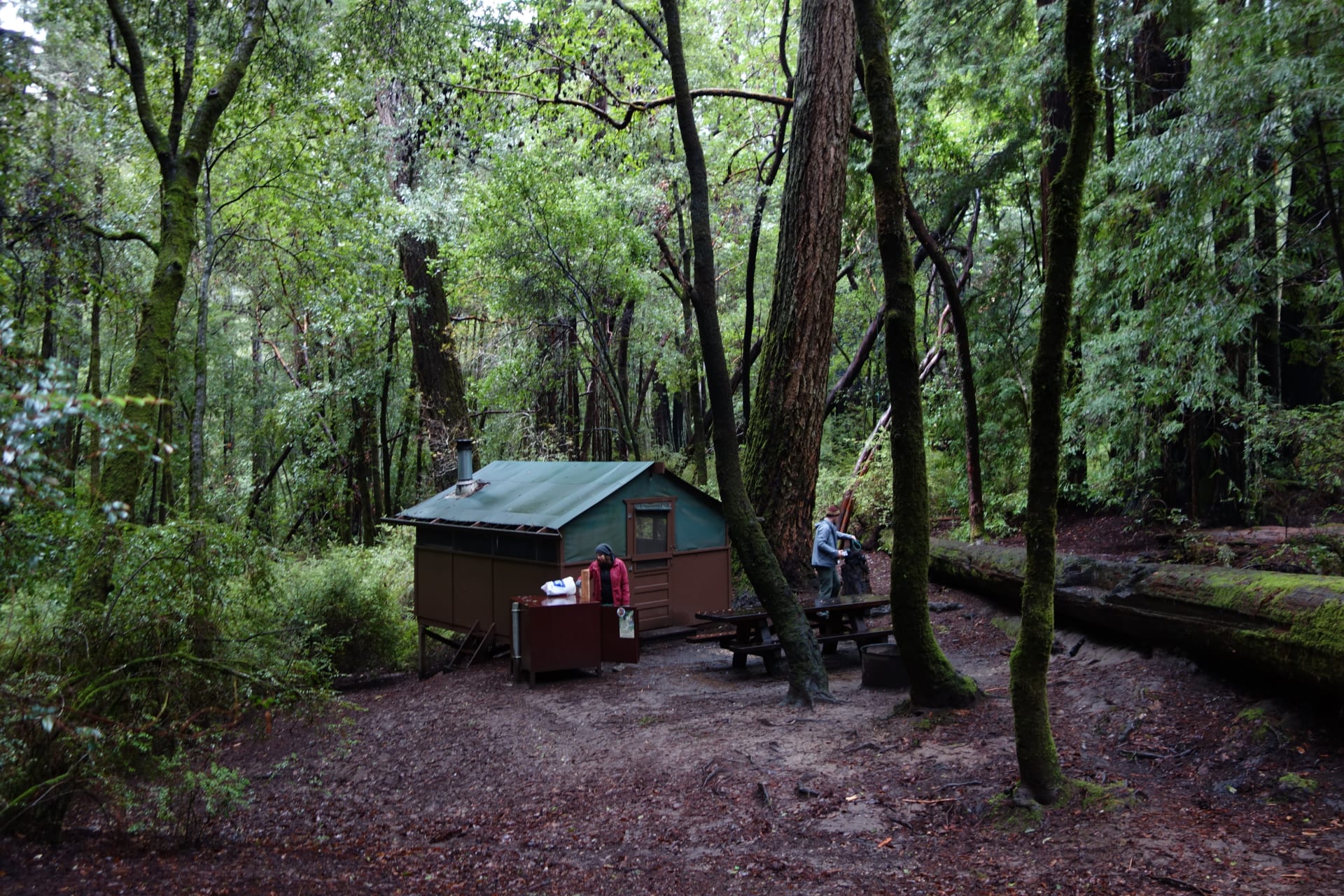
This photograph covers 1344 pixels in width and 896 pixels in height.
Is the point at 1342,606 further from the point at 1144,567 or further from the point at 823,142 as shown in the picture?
the point at 823,142

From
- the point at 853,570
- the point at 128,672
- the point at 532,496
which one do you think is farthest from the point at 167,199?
the point at 853,570

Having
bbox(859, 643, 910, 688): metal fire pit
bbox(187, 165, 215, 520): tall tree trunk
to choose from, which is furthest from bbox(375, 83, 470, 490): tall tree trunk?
bbox(859, 643, 910, 688): metal fire pit

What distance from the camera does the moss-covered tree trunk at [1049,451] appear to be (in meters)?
5.48

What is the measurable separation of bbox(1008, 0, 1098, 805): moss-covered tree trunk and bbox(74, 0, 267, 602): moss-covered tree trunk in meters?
8.63

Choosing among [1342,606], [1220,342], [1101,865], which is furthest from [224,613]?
[1220,342]

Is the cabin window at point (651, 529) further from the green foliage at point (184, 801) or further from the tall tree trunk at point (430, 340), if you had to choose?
the tall tree trunk at point (430, 340)

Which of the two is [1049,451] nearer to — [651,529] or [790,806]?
[790,806]

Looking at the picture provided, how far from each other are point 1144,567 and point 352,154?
48.4 feet

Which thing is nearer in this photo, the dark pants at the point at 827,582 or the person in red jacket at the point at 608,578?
the person in red jacket at the point at 608,578

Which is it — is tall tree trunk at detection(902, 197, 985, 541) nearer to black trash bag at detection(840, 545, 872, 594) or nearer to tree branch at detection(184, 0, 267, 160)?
black trash bag at detection(840, 545, 872, 594)

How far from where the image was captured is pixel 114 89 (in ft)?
43.9

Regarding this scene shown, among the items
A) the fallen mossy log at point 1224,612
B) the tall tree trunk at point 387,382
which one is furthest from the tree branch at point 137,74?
the tall tree trunk at point 387,382

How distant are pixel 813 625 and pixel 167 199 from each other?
9.42 metres

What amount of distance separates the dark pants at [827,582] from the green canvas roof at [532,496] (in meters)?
2.98
